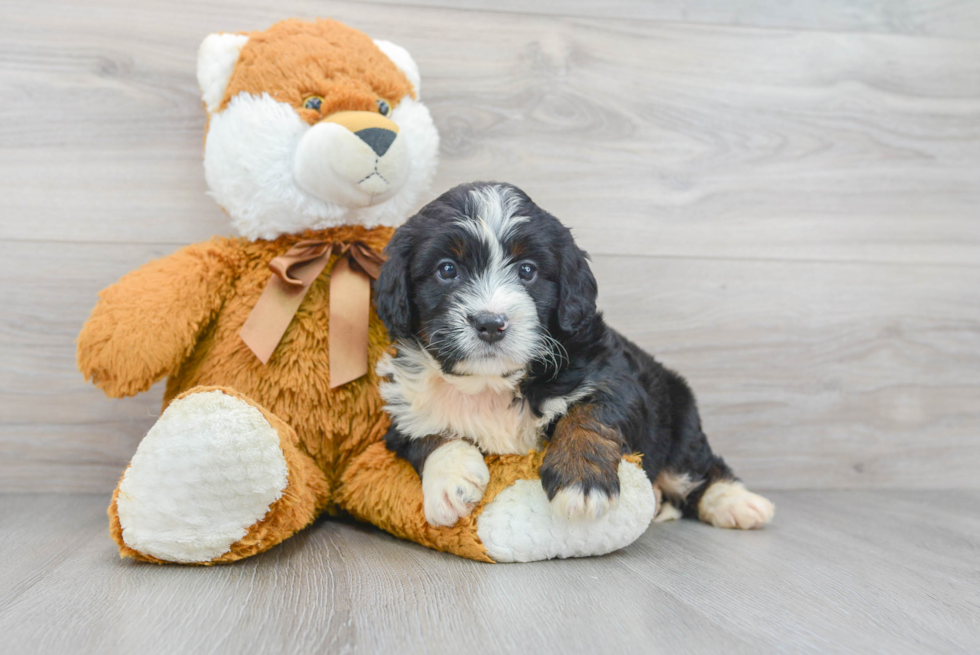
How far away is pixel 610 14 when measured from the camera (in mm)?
2447

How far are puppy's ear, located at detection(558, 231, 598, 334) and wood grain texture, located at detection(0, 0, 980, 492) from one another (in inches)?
33.2

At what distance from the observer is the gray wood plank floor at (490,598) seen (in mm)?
1153

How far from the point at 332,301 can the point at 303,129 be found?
1.40 ft

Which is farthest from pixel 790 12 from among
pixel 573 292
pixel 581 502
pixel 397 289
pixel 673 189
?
pixel 581 502

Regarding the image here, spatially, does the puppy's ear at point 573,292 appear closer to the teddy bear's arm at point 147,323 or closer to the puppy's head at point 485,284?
the puppy's head at point 485,284

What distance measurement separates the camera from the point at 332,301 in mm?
1813

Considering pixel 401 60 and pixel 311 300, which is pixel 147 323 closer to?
pixel 311 300

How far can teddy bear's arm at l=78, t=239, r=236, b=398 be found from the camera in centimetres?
169

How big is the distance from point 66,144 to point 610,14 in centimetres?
177

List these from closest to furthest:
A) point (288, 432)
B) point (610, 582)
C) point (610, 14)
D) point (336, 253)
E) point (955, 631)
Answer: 1. point (955, 631)
2. point (610, 582)
3. point (288, 432)
4. point (336, 253)
5. point (610, 14)

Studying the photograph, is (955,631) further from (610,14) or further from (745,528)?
(610,14)

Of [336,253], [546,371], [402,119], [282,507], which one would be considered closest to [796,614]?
[546,371]

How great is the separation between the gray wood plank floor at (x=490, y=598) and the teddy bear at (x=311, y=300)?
114 mm

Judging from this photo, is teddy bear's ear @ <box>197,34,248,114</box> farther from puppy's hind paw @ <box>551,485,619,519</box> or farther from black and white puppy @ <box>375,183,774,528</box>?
puppy's hind paw @ <box>551,485,619,519</box>
